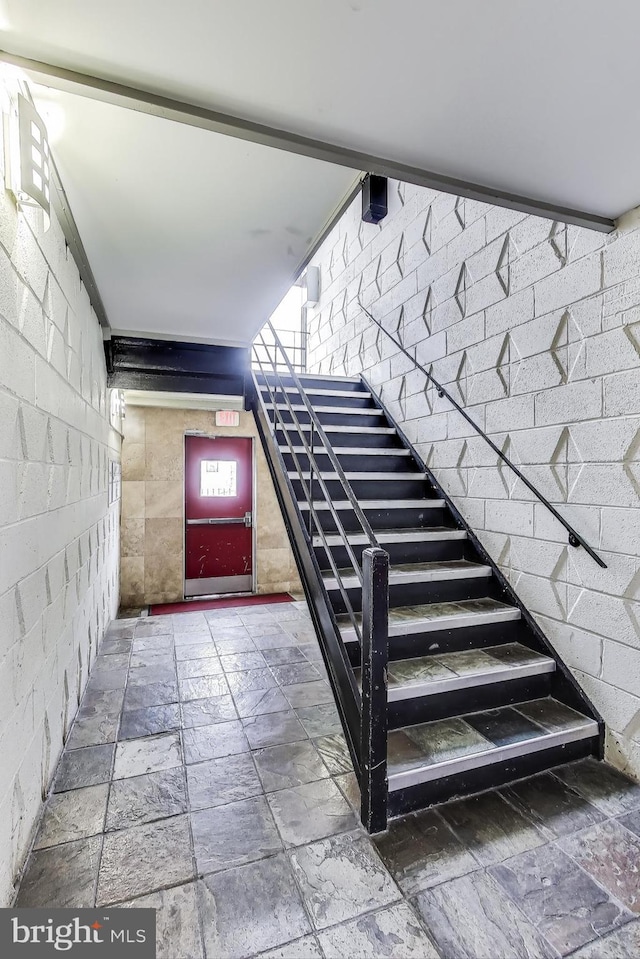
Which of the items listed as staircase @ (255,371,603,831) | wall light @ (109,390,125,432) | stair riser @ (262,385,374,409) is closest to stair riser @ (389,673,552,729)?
staircase @ (255,371,603,831)

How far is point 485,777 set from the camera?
1869mm

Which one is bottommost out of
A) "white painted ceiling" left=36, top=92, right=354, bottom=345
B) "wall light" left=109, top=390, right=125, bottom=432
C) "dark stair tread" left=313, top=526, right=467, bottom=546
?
"dark stair tread" left=313, top=526, right=467, bottom=546

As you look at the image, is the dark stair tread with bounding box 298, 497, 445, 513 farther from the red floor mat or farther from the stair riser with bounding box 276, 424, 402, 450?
the red floor mat

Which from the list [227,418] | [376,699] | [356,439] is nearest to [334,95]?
[376,699]

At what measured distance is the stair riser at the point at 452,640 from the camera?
227cm

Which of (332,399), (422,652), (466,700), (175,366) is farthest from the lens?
(332,399)

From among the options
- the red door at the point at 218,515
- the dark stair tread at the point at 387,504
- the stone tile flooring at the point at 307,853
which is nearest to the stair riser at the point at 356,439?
the dark stair tread at the point at 387,504

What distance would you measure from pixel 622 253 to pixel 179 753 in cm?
299

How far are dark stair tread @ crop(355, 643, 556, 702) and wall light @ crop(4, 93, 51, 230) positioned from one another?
2.18m

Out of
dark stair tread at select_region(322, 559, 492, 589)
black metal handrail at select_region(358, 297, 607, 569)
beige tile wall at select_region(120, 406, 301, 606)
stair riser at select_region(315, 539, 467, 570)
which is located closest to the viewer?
black metal handrail at select_region(358, 297, 607, 569)

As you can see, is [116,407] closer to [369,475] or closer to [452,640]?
[369,475]

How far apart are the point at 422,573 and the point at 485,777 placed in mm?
993

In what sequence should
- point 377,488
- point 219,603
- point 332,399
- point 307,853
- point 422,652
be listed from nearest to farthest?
1. point 307,853
2. point 422,652
3. point 377,488
4. point 332,399
5. point 219,603

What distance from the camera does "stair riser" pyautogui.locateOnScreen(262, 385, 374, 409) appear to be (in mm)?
3916
